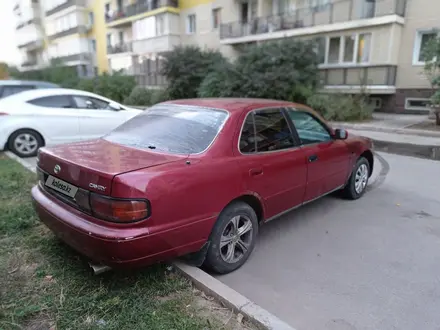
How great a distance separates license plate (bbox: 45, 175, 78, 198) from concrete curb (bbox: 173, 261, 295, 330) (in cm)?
109

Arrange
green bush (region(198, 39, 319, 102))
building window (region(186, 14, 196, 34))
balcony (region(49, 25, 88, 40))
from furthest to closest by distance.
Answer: balcony (region(49, 25, 88, 40)) → building window (region(186, 14, 196, 34)) → green bush (region(198, 39, 319, 102))

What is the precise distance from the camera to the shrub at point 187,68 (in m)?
20.8

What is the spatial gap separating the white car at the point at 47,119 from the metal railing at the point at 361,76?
12154 mm

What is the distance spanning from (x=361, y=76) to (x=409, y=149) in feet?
26.4

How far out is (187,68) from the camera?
813 inches

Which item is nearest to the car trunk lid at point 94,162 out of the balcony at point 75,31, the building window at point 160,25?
the building window at point 160,25

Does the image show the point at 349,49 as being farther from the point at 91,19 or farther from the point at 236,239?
the point at 91,19

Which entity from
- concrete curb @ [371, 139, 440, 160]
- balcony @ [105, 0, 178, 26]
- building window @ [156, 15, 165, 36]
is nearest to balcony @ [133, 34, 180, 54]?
building window @ [156, 15, 165, 36]

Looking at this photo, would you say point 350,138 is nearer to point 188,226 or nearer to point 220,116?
point 220,116

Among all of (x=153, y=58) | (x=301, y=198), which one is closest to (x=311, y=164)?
(x=301, y=198)

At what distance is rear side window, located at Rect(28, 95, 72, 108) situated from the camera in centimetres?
792

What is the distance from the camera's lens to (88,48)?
1610 inches

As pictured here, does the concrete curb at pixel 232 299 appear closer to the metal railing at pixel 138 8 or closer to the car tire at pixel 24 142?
the car tire at pixel 24 142

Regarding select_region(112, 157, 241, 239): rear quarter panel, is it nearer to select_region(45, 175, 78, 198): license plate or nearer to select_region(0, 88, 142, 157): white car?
select_region(45, 175, 78, 198): license plate
